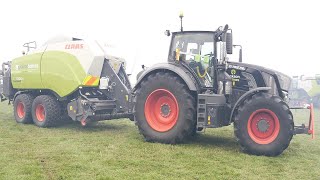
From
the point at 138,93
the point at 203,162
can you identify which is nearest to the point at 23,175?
the point at 203,162

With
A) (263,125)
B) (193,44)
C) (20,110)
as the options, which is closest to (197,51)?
(193,44)

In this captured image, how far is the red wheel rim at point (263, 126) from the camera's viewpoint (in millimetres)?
6064

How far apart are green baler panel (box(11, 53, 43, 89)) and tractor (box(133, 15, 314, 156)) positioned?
4.03 metres

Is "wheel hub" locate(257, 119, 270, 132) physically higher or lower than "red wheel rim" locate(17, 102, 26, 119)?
higher

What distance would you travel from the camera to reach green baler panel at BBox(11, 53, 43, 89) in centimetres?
1014

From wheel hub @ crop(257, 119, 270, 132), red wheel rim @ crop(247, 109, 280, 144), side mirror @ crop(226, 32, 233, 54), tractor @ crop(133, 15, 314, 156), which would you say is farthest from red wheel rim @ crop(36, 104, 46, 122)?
wheel hub @ crop(257, 119, 270, 132)

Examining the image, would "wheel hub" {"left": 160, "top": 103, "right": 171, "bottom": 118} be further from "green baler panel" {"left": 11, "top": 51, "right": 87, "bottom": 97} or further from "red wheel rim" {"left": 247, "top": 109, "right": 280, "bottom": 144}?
"green baler panel" {"left": 11, "top": 51, "right": 87, "bottom": 97}

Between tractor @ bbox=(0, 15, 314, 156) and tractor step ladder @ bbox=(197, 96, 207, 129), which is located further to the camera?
tractor step ladder @ bbox=(197, 96, 207, 129)

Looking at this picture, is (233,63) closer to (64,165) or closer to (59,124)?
(64,165)

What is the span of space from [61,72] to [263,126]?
582 centimetres

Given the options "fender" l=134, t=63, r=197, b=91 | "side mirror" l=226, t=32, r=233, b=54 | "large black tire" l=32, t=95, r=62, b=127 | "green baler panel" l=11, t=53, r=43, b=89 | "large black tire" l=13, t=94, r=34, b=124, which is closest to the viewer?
"side mirror" l=226, t=32, r=233, b=54

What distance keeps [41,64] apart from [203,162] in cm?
643

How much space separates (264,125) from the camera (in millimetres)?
6145

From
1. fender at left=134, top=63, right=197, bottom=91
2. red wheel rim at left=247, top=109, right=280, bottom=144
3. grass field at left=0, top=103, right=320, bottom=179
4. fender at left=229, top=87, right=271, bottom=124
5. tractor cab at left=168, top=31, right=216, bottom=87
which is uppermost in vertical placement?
tractor cab at left=168, top=31, right=216, bottom=87
